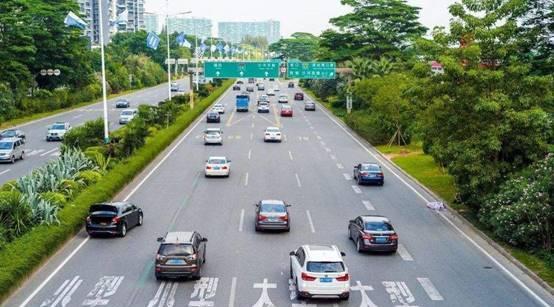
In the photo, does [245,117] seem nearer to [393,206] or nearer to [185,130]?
[185,130]

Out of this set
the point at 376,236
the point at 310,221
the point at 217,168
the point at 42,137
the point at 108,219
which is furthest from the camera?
the point at 42,137

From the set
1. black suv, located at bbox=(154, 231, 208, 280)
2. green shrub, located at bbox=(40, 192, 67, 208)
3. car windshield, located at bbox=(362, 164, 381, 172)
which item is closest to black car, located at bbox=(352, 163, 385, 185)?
car windshield, located at bbox=(362, 164, 381, 172)

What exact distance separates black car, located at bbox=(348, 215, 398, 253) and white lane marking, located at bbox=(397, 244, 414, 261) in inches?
18.4

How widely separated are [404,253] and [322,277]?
24.2ft

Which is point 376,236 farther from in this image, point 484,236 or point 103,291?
point 103,291

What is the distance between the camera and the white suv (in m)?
21.4

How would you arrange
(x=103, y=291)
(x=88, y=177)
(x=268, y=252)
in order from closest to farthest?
(x=103, y=291) < (x=268, y=252) < (x=88, y=177)

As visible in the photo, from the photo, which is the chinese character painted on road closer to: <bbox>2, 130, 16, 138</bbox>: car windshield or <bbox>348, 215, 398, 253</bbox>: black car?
<bbox>348, 215, 398, 253</bbox>: black car

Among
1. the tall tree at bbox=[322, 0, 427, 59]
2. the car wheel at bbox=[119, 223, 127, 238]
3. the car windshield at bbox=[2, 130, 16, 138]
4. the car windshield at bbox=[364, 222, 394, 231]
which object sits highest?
the tall tree at bbox=[322, 0, 427, 59]

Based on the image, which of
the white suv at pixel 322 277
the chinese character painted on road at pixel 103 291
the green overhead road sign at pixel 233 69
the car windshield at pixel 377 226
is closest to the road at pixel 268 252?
the chinese character painted on road at pixel 103 291

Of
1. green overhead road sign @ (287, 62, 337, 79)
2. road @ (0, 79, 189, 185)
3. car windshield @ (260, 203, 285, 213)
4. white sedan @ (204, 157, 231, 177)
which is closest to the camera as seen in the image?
car windshield @ (260, 203, 285, 213)

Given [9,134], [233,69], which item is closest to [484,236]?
[9,134]

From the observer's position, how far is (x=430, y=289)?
76.5 ft

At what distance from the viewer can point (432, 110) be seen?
1336 inches
